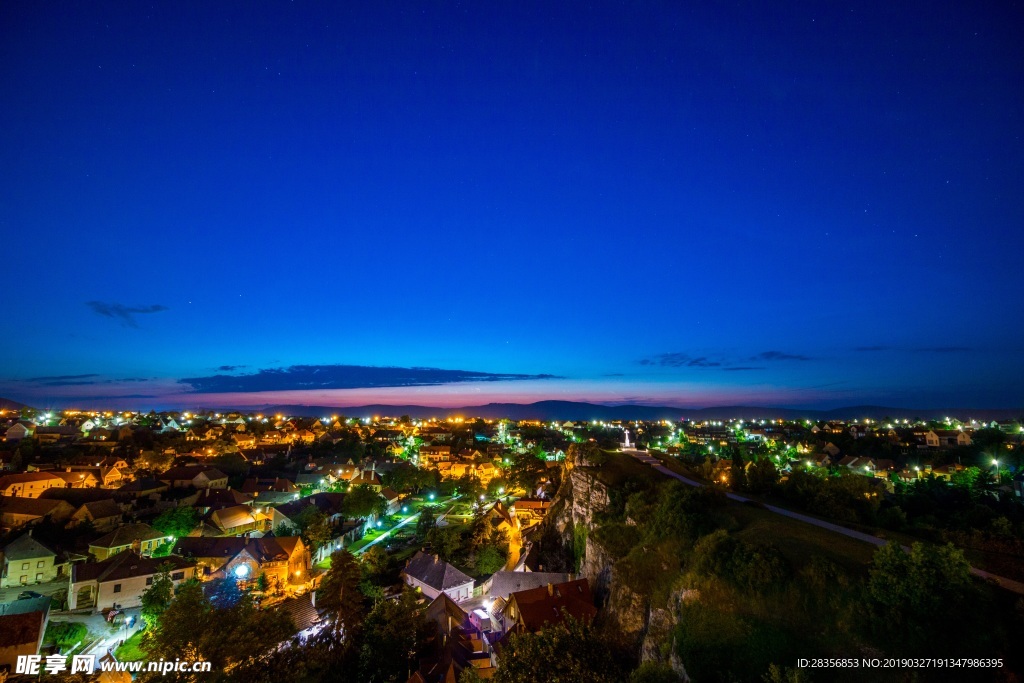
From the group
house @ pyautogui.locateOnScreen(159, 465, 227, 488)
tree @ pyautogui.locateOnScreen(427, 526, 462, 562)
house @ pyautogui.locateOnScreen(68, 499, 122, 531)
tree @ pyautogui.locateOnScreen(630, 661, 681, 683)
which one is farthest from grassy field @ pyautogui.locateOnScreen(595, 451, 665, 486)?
house @ pyautogui.locateOnScreen(159, 465, 227, 488)

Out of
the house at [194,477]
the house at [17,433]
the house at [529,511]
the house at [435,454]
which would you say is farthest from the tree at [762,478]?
the house at [17,433]

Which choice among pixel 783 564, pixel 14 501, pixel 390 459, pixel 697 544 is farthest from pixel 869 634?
pixel 390 459

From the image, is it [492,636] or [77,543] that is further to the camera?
[77,543]

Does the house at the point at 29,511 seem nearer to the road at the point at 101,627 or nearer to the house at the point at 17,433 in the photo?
the road at the point at 101,627

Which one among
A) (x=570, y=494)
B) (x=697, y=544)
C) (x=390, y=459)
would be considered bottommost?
(x=390, y=459)

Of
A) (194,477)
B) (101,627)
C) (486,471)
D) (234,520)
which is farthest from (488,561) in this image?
(194,477)

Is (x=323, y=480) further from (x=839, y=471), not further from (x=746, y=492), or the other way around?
(x=839, y=471)
